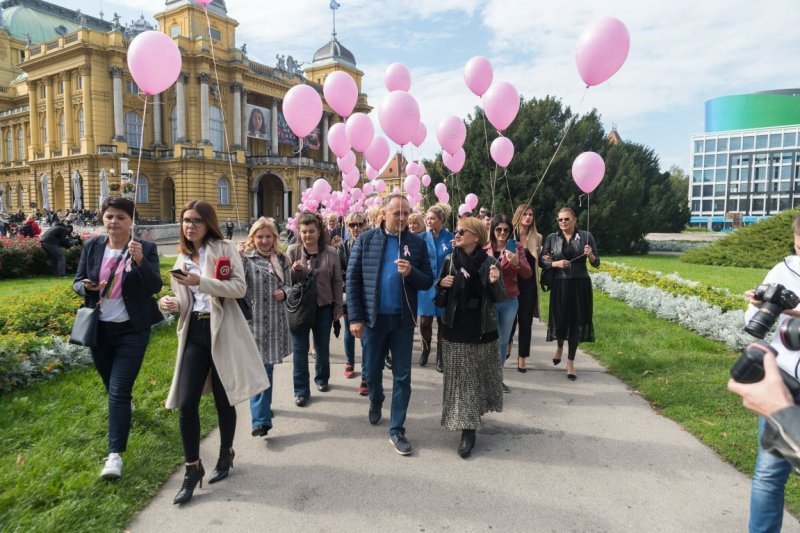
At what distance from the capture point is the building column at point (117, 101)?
43.7m

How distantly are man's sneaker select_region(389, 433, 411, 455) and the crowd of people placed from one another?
0.05 ft

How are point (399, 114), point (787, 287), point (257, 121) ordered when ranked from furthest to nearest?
point (257, 121)
point (399, 114)
point (787, 287)

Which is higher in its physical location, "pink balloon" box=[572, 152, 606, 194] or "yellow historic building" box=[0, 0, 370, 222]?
"yellow historic building" box=[0, 0, 370, 222]

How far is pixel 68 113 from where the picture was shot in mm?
45594

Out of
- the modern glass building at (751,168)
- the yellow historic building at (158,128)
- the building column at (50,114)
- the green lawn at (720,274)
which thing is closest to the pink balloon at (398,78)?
the green lawn at (720,274)

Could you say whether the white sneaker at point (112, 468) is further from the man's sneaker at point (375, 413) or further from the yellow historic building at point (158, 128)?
the yellow historic building at point (158, 128)

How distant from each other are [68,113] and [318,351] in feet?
171

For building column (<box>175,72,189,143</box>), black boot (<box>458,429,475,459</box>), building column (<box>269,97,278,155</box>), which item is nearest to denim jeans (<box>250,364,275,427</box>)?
black boot (<box>458,429,475,459</box>)

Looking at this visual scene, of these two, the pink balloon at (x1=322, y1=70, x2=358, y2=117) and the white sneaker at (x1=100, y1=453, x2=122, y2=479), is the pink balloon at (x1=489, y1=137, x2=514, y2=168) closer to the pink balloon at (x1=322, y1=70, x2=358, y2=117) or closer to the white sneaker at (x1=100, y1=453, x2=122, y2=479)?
the pink balloon at (x1=322, y1=70, x2=358, y2=117)

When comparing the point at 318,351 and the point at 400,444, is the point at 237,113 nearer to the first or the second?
the point at 318,351

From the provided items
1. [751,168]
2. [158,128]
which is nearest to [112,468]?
[158,128]

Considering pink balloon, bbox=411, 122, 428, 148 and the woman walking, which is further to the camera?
pink balloon, bbox=411, 122, 428, 148

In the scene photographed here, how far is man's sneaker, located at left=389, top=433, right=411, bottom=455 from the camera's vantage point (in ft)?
13.0

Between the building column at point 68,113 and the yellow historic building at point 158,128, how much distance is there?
0.09 m
